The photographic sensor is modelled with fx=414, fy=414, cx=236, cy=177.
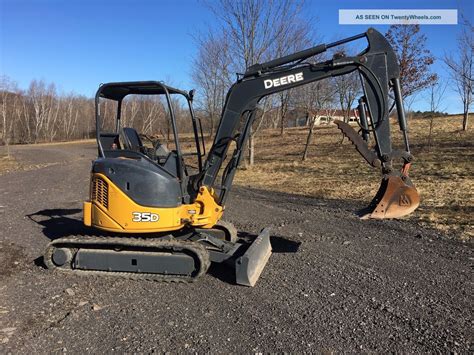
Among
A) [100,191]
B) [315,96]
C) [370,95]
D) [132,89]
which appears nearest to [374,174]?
[315,96]

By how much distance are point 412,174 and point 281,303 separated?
425 inches

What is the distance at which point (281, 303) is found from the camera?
15.5 feet

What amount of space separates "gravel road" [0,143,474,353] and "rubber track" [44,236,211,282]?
132 mm

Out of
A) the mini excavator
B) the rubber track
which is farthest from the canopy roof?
the rubber track

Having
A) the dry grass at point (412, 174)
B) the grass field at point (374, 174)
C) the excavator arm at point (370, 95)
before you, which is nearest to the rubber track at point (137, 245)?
the excavator arm at point (370, 95)

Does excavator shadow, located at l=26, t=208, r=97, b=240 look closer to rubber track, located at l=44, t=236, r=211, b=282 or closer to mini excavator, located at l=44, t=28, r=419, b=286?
rubber track, located at l=44, t=236, r=211, b=282

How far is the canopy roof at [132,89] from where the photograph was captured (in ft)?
18.9

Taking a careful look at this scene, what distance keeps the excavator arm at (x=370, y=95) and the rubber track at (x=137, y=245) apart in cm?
145

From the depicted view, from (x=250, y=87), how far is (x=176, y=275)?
2773 mm

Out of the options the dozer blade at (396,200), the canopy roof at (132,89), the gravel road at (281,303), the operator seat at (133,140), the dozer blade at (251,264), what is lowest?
the gravel road at (281,303)

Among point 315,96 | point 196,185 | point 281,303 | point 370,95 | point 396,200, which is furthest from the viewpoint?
point 315,96

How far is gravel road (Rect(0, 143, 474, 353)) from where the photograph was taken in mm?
3896

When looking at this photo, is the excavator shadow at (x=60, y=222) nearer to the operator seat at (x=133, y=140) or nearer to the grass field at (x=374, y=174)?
the operator seat at (x=133, y=140)

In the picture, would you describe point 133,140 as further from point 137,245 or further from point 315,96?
point 315,96
